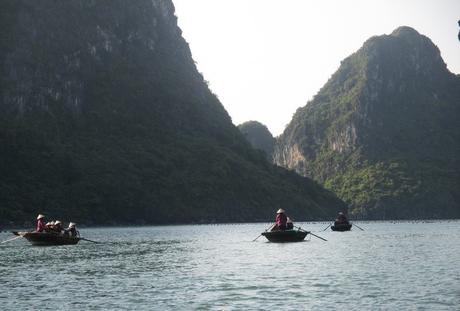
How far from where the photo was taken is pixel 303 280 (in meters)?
35.6

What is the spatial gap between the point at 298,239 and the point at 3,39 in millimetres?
141864

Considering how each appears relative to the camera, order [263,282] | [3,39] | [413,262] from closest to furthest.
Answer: [263,282], [413,262], [3,39]

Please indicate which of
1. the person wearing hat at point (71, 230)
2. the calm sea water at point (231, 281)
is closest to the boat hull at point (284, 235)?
the calm sea water at point (231, 281)

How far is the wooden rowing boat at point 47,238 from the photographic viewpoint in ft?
208

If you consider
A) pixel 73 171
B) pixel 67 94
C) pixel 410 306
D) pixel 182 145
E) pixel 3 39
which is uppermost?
pixel 3 39

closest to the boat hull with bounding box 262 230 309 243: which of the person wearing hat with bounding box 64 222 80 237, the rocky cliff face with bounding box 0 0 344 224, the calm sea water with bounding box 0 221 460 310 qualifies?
the calm sea water with bounding box 0 221 460 310

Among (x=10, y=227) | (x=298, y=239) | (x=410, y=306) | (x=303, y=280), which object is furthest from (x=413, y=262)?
(x=10, y=227)

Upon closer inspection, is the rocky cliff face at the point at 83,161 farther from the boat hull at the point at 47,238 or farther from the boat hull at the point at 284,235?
the boat hull at the point at 284,235

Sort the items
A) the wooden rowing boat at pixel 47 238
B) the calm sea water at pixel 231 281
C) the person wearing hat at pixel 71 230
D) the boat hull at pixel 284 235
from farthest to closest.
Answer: the boat hull at pixel 284 235, the person wearing hat at pixel 71 230, the wooden rowing boat at pixel 47 238, the calm sea water at pixel 231 281

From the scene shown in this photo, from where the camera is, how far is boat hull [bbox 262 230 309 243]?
68.0 meters

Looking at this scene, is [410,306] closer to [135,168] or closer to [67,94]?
[135,168]

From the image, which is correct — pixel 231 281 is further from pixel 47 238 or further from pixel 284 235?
pixel 47 238

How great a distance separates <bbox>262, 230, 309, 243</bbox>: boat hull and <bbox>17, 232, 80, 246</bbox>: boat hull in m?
20.0

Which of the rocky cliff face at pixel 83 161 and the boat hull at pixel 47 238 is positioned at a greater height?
the rocky cliff face at pixel 83 161
